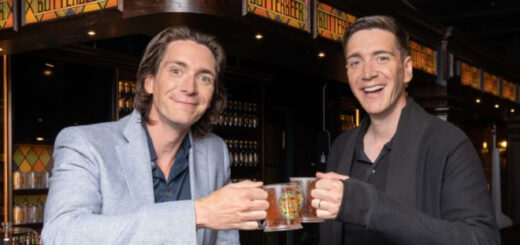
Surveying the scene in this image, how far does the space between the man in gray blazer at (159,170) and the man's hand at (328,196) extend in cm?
14

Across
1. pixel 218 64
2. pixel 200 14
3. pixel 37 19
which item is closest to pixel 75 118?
pixel 37 19

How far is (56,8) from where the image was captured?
11.2ft

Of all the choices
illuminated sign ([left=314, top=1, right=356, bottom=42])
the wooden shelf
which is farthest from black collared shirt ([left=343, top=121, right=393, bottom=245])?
the wooden shelf

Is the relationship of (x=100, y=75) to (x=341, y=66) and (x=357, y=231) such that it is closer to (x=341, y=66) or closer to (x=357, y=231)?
(x=341, y=66)

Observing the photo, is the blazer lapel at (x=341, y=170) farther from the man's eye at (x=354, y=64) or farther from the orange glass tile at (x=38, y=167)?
the orange glass tile at (x=38, y=167)

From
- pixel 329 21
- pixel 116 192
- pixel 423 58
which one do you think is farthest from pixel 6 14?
pixel 423 58

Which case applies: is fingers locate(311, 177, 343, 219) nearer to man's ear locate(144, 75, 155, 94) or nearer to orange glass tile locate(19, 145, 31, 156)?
man's ear locate(144, 75, 155, 94)

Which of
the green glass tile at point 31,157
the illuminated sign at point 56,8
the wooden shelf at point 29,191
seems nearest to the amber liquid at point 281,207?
the illuminated sign at point 56,8

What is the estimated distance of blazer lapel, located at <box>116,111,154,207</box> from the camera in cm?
163

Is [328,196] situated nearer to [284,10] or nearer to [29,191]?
[284,10]

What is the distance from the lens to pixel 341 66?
185 inches

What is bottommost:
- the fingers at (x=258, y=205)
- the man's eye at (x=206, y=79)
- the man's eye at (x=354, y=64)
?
the fingers at (x=258, y=205)

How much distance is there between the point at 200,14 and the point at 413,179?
5.64ft

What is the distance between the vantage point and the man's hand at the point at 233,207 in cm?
133
